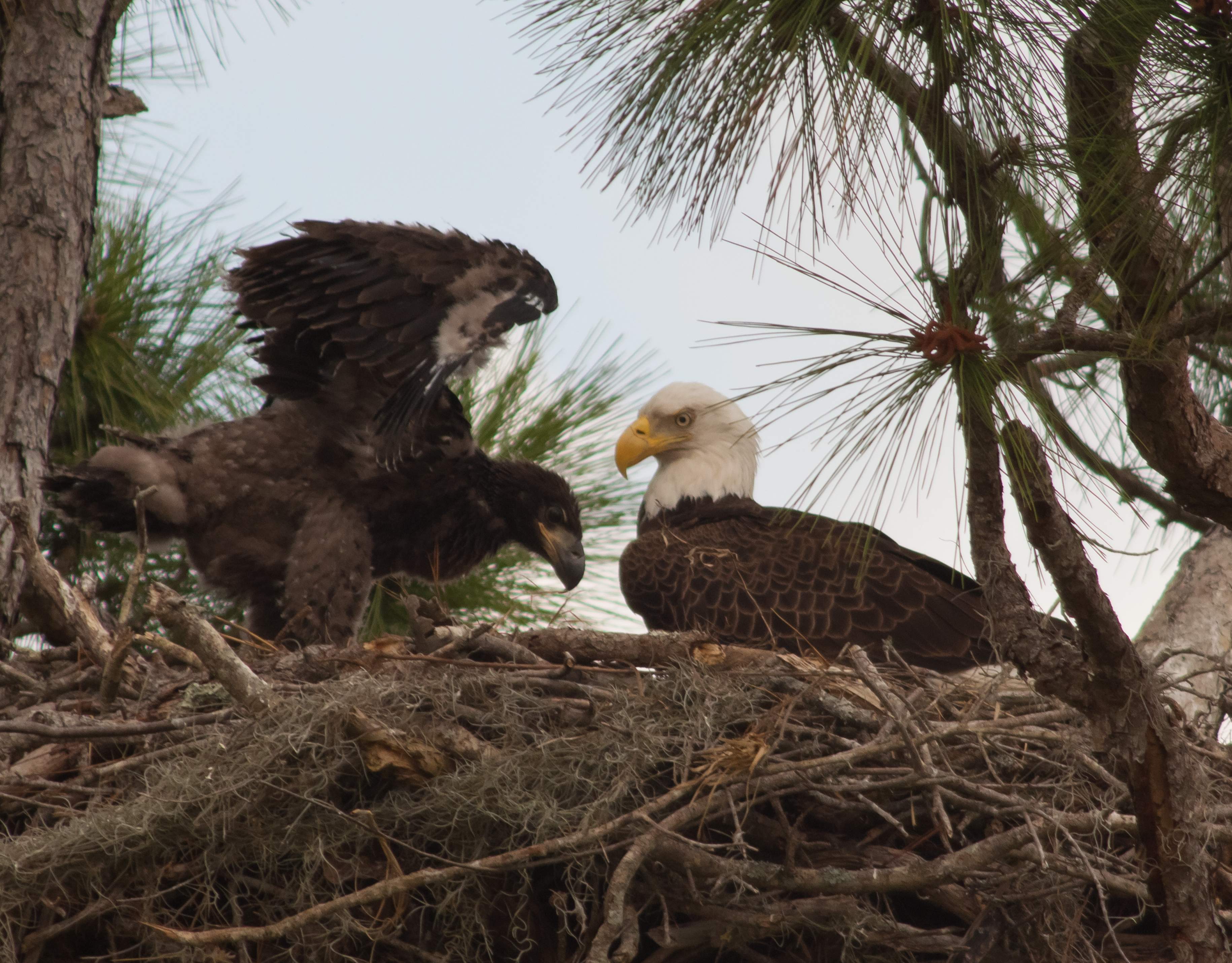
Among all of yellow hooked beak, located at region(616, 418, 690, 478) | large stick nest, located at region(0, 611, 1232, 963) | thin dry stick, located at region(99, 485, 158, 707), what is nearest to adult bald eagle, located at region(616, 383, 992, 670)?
yellow hooked beak, located at region(616, 418, 690, 478)

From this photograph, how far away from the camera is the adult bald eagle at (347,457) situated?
4.55 m

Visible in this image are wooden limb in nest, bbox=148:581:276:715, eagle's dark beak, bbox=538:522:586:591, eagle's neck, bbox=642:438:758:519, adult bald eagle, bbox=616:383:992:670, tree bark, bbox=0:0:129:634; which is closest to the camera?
wooden limb in nest, bbox=148:581:276:715

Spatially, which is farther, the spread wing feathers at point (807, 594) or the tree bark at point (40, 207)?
the spread wing feathers at point (807, 594)

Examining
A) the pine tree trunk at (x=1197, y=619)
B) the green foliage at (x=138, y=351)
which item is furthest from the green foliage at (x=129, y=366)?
the pine tree trunk at (x=1197, y=619)

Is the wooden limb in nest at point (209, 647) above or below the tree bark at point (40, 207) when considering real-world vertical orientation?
below

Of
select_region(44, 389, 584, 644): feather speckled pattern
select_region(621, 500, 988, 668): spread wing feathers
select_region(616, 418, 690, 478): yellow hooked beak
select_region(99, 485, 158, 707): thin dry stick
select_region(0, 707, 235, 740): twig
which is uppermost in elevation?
select_region(616, 418, 690, 478): yellow hooked beak

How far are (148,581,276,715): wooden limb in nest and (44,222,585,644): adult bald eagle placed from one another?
4.58 ft

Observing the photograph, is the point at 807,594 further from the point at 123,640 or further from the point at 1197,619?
the point at 123,640

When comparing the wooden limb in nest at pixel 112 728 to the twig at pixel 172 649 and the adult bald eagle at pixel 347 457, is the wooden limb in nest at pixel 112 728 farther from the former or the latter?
the adult bald eagle at pixel 347 457

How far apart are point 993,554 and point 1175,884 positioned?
28.7 inches

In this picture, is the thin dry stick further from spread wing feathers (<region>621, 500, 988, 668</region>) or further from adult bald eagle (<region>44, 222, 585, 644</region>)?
spread wing feathers (<region>621, 500, 988, 668</region>)

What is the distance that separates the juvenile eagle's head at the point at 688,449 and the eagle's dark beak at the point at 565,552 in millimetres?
427

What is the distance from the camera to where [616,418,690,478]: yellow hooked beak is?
5504mm

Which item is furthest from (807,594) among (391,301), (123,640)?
(123,640)
